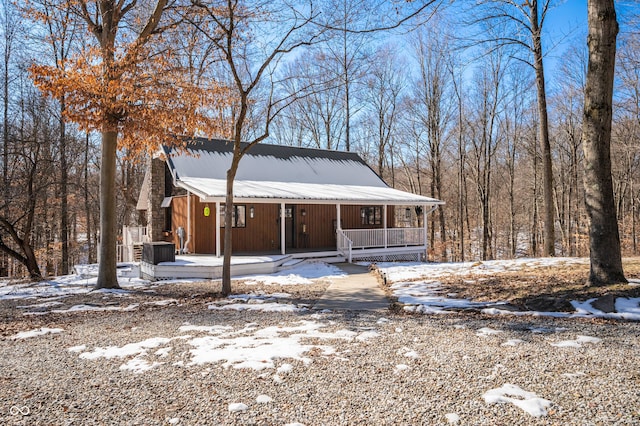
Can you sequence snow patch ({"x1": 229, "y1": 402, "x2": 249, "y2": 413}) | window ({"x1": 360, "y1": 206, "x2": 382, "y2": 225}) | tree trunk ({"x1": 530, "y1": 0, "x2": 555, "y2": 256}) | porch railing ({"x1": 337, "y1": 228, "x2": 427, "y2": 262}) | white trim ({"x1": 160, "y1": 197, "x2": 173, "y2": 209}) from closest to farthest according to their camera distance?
snow patch ({"x1": 229, "y1": 402, "x2": 249, "y2": 413}) < tree trunk ({"x1": 530, "y1": 0, "x2": 555, "y2": 256}) < porch railing ({"x1": 337, "y1": 228, "x2": 427, "y2": 262}) < white trim ({"x1": 160, "y1": 197, "x2": 173, "y2": 209}) < window ({"x1": 360, "y1": 206, "x2": 382, "y2": 225})

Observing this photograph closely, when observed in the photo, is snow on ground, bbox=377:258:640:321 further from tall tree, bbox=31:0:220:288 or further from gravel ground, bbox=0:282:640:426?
tall tree, bbox=31:0:220:288

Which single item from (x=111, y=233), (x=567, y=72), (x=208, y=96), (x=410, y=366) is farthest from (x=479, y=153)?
(x=410, y=366)

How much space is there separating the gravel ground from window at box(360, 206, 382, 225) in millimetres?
13717

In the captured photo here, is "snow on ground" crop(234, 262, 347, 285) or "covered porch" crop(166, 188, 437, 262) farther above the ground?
"covered porch" crop(166, 188, 437, 262)

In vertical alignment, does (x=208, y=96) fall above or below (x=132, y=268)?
above

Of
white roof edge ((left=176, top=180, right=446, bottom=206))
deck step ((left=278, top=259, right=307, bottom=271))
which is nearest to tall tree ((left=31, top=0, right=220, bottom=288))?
white roof edge ((left=176, top=180, right=446, bottom=206))

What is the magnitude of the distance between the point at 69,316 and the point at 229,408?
16.9ft

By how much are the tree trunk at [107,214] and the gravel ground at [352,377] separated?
403 cm

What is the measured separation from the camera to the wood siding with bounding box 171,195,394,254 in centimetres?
1526

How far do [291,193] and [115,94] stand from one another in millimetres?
7647

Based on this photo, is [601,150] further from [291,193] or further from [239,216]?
[239,216]

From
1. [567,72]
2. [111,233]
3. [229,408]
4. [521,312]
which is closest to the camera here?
[229,408]

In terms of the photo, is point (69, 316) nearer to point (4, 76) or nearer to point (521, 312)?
point (521, 312)

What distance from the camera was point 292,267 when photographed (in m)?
13.8
